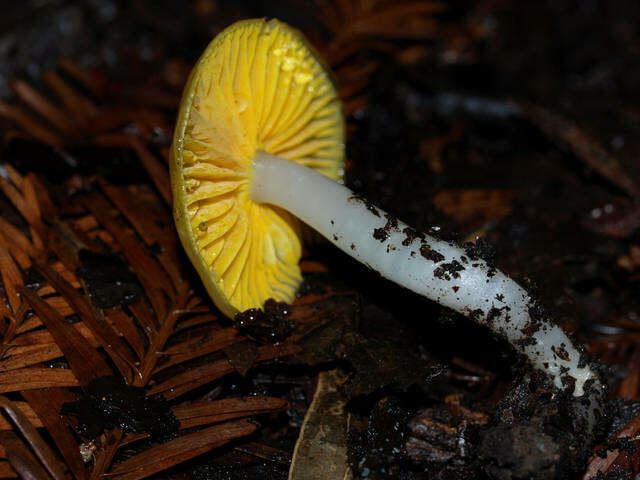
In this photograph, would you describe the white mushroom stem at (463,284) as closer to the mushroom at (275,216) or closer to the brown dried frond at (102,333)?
the mushroom at (275,216)

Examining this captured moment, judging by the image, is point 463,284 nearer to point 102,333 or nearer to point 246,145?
point 246,145

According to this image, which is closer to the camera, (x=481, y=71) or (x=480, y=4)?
(x=481, y=71)

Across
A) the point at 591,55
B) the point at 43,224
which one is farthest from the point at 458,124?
the point at 43,224

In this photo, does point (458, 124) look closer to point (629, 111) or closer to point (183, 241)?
point (629, 111)

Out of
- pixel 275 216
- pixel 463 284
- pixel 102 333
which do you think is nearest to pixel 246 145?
pixel 275 216

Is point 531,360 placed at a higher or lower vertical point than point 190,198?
lower

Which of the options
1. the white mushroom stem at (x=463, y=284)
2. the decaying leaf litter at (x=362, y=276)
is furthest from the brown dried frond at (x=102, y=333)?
the white mushroom stem at (x=463, y=284)
